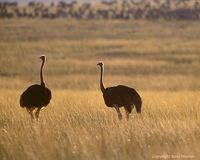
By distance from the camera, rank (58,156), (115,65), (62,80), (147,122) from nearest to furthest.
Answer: (58,156), (147,122), (62,80), (115,65)

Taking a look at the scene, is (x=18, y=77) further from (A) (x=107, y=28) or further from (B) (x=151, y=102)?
(A) (x=107, y=28)

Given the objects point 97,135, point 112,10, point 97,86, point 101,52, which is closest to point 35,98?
point 97,135

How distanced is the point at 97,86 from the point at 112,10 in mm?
37279

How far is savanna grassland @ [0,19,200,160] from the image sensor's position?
33.8 feet

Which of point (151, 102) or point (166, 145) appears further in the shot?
point (151, 102)

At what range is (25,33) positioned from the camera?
1704 inches

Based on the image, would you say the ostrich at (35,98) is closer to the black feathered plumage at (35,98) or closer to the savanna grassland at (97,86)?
the black feathered plumage at (35,98)

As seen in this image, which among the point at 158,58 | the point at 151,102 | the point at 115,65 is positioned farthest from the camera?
the point at 158,58

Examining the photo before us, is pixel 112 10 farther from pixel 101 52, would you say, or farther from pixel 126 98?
pixel 126 98

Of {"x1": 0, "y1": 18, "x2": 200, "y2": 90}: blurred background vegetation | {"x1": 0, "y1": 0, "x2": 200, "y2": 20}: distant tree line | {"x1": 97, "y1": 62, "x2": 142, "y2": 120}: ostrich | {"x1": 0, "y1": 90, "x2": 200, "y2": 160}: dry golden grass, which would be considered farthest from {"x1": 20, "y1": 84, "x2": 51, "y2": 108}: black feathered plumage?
{"x1": 0, "y1": 0, "x2": 200, "y2": 20}: distant tree line

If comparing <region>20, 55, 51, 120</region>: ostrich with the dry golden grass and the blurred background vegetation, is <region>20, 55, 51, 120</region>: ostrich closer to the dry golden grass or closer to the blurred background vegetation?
the dry golden grass

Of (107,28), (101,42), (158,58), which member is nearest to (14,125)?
(158,58)

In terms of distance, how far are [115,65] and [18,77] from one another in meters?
5.40

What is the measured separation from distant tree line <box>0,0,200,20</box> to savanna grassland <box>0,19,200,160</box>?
160 inches
